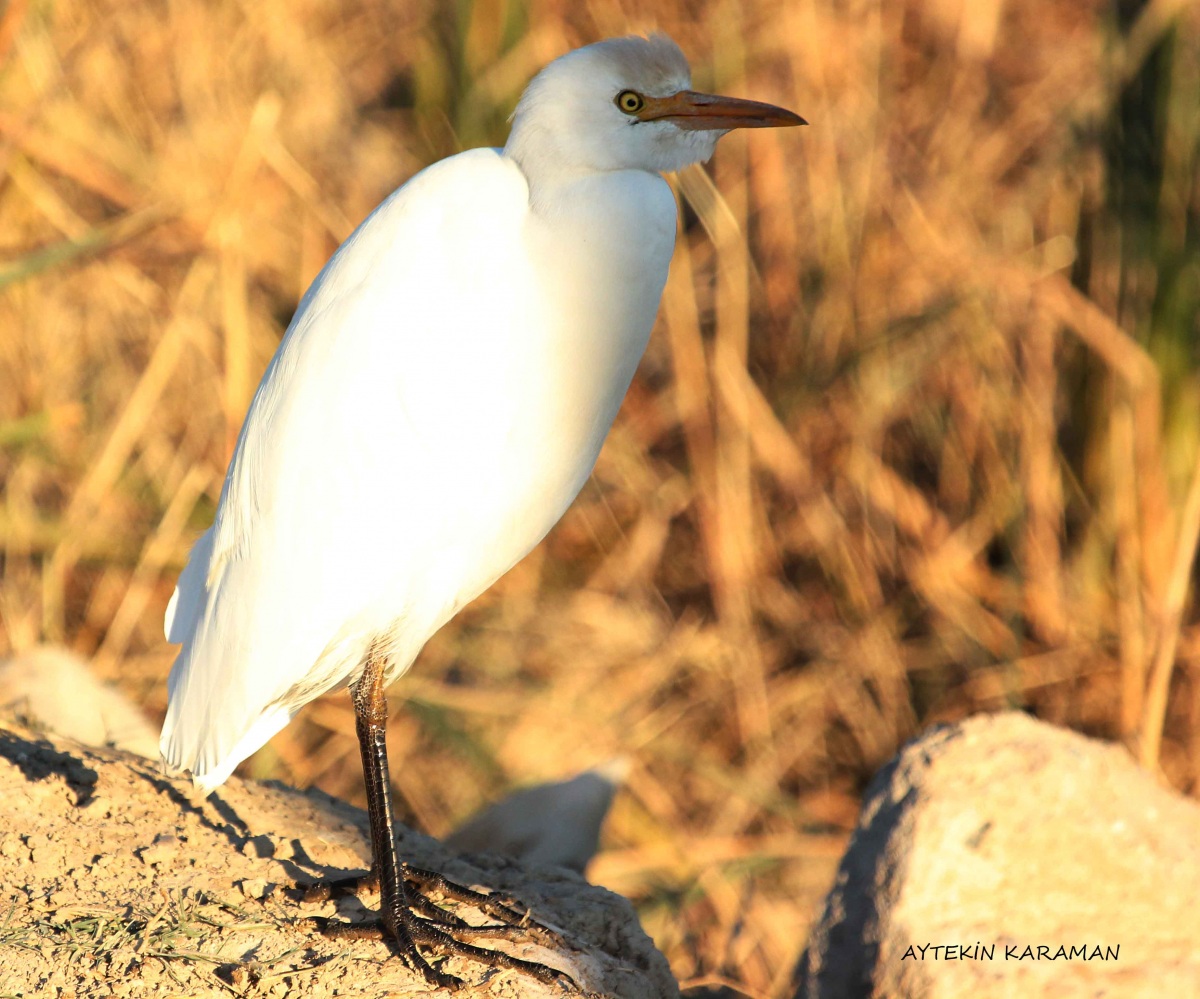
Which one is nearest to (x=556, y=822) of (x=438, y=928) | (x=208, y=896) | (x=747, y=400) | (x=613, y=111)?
(x=438, y=928)

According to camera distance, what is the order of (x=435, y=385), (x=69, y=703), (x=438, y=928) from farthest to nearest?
1. (x=69, y=703)
2. (x=438, y=928)
3. (x=435, y=385)

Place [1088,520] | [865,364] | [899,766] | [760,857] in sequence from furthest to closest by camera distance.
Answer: [865,364] → [1088,520] → [760,857] → [899,766]

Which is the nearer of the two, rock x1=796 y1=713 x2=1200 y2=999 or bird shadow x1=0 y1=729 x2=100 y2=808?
rock x1=796 y1=713 x2=1200 y2=999

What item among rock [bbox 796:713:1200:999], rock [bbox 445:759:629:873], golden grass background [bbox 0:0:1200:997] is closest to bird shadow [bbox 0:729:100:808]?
rock [bbox 445:759:629:873]

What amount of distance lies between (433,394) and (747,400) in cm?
197

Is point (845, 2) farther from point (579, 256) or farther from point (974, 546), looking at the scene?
point (579, 256)

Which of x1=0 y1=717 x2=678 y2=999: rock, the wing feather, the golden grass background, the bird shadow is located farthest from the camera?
the golden grass background

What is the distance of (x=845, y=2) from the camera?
11.8 ft

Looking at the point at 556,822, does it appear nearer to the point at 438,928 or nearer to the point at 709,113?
the point at 438,928

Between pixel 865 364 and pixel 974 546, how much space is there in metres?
0.56

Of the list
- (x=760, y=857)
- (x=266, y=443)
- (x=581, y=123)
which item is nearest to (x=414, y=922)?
(x=266, y=443)

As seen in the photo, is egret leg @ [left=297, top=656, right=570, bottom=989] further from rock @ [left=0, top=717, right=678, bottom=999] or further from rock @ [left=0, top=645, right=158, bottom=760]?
rock @ [left=0, top=645, right=158, bottom=760]

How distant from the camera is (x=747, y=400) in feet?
11.2

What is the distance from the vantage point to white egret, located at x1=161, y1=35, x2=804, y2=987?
1.56m
